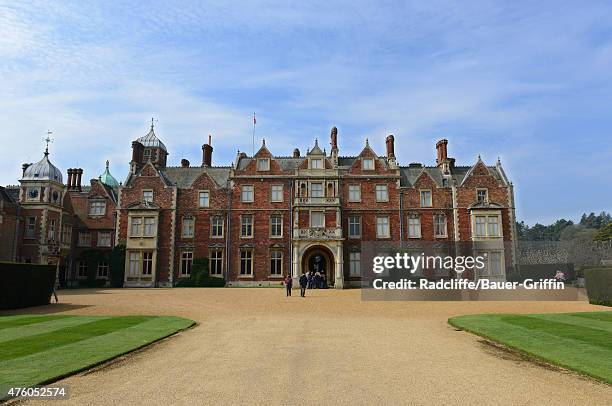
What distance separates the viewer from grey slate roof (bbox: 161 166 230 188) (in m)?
42.0

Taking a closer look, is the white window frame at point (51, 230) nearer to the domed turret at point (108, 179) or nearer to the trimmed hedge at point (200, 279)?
the trimmed hedge at point (200, 279)

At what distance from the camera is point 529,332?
41.5 feet

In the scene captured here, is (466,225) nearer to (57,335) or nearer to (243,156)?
(243,156)

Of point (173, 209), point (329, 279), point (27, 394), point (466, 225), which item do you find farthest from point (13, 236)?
point (466, 225)

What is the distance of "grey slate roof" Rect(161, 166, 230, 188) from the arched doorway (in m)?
10.6

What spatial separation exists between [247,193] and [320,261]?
8998mm

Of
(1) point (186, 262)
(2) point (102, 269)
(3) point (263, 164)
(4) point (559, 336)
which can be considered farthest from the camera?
(2) point (102, 269)

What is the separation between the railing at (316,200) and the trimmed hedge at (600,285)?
19452mm

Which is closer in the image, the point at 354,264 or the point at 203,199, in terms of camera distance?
the point at 354,264

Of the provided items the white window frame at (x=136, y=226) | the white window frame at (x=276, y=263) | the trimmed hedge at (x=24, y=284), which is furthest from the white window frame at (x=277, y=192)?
the trimmed hedge at (x=24, y=284)

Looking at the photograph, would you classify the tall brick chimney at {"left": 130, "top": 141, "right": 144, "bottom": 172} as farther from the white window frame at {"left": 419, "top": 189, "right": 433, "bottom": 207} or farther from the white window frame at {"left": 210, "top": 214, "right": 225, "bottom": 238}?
the white window frame at {"left": 419, "top": 189, "right": 433, "bottom": 207}

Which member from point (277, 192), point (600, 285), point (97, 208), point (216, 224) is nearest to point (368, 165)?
point (277, 192)

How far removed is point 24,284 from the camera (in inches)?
815

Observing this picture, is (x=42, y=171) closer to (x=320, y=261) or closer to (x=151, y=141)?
(x=151, y=141)
